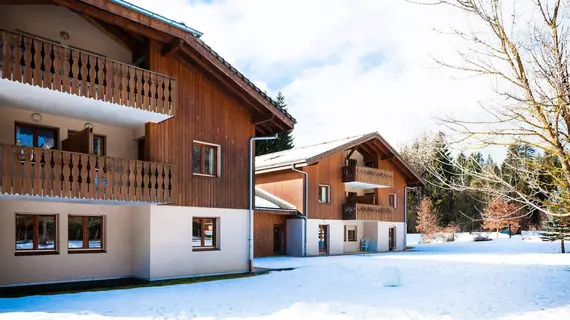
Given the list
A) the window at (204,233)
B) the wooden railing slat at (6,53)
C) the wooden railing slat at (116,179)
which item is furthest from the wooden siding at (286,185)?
the wooden railing slat at (6,53)

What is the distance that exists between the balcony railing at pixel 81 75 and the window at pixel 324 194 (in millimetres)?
15429

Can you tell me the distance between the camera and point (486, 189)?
6.37 metres

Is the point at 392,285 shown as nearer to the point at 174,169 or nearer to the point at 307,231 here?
the point at 174,169

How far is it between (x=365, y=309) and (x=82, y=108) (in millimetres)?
9300

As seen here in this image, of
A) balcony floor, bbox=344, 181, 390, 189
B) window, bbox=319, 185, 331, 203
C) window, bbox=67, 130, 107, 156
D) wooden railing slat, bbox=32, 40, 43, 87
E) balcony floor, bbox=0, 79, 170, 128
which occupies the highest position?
wooden railing slat, bbox=32, 40, 43, 87

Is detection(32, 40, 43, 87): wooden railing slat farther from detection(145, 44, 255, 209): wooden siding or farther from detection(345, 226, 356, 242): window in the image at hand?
detection(345, 226, 356, 242): window

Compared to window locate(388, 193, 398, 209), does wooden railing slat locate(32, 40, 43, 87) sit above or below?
above

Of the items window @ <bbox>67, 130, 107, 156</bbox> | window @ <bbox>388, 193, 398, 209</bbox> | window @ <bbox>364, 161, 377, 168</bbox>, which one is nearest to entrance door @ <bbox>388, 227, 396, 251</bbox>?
window @ <bbox>388, 193, 398, 209</bbox>

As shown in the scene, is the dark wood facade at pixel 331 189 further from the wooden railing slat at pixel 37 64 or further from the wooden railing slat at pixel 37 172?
the wooden railing slat at pixel 37 64

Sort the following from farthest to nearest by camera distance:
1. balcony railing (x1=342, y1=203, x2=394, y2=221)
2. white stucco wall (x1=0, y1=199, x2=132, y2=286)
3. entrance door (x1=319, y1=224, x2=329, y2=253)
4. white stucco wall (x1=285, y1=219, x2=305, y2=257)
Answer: balcony railing (x1=342, y1=203, x2=394, y2=221) < entrance door (x1=319, y1=224, x2=329, y2=253) < white stucco wall (x1=285, y1=219, x2=305, y2=257) < white stucco wall (x1=0, y1=199, x2=132, y2=286)

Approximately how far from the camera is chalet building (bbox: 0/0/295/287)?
38.4ft

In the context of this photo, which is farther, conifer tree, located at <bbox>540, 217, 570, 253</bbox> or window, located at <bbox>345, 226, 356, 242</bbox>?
window, located at <bbox>345, 226, 356, 242</bbox>

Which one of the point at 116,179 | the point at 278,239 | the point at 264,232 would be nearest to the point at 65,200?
the point at 116,179

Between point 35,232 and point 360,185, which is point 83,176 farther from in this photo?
point 360,185
